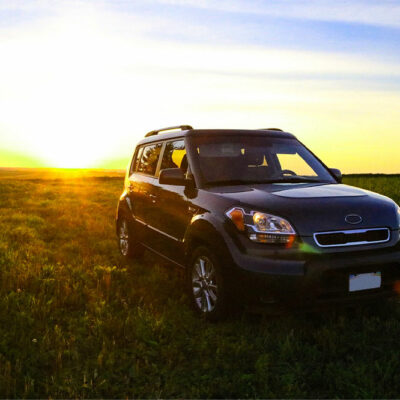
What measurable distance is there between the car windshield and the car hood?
0.48 metres

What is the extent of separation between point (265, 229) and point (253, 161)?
1653 mm

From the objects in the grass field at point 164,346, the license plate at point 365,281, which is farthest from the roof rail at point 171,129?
the license plate at point 365,281

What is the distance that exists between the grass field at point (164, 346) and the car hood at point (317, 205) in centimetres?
95

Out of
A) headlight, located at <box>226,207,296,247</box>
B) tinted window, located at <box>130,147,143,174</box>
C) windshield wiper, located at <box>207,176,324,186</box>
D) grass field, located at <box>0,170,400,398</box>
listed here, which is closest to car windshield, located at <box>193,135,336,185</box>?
windshield wiper, located at <box>207,176,324,186</box>

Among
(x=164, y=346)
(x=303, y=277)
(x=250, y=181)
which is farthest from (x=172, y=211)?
(x=303, y=277)

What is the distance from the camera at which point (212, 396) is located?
10.9 feet

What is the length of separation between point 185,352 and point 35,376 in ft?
3.90

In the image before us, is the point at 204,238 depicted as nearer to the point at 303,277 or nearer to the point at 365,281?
the point at 303,277

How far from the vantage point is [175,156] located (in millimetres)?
5891

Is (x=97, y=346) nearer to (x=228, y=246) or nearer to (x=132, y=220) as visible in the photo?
(x=228, y=246)

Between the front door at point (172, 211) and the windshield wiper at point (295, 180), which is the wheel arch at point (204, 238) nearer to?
the front door at point (172, 211)

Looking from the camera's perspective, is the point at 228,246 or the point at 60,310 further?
the point at 60,310

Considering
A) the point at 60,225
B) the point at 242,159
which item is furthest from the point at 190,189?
the point at 60,225

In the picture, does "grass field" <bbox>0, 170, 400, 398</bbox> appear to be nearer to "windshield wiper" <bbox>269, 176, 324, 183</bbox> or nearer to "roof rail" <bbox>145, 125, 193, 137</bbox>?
"windshield wiper" <bbox>269, 176, 324, 183</bbox>
